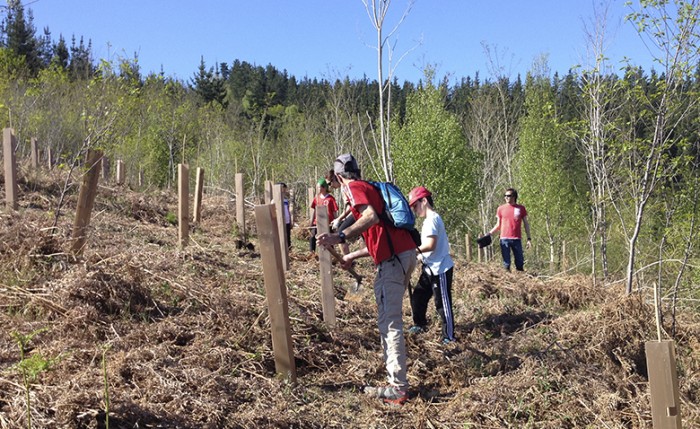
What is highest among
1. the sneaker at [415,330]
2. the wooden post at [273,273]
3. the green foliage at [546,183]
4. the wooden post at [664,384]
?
the green foliage at [546,183]

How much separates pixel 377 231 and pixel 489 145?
33.9 m

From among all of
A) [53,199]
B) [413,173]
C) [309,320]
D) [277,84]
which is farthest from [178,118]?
[277,84]

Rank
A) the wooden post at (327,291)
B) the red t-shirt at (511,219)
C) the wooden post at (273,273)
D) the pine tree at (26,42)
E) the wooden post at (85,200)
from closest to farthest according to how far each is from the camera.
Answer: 1. the wooden post at (273,273)
2. the wooden post at (85,200)
3. the wooden post at (327,291)
4. the red t-shirt at (511,219)
5. the pine tree at (26,42)

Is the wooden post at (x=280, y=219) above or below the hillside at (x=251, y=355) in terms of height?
above

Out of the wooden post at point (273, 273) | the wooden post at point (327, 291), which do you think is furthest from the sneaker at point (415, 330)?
the wooden post at point (273, 273)

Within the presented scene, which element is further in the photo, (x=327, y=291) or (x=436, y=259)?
(x=436, y=259)

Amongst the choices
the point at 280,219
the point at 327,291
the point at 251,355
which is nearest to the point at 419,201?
the point at 327,291

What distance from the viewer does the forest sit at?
27.0 feet

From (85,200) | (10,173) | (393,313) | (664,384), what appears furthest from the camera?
(10,173)

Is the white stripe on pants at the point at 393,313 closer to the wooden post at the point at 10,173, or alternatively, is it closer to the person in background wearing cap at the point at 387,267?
the person in background wearing cap at the point at 387,267

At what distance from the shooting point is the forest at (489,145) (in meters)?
8.23

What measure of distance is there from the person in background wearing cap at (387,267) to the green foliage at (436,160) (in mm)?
20808

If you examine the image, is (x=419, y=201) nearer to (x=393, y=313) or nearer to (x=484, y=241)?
(x=393, y=313)

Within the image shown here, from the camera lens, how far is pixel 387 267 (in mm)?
4520
